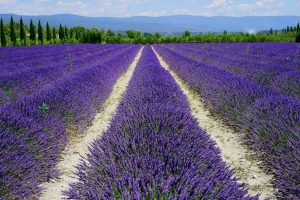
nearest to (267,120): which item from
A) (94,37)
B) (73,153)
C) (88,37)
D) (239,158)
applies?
(239,158)

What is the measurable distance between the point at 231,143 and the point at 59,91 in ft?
10.7

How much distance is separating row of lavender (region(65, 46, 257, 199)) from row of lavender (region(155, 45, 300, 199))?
102cm

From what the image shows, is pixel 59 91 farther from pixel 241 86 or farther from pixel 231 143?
pixel 241 86

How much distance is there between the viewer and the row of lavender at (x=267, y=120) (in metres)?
3.65

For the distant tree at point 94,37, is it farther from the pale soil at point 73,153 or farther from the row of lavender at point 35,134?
the row of lavender at point 35,134

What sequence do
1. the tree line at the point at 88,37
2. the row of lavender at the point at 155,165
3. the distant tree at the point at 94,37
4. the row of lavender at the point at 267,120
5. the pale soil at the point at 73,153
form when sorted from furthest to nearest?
the distant tree at the point at 94,37, the tree line at the point at 88,37, the pale soil at the point at 73,153, the row of lavender at the point at 267,120, the row of lavender at the point at 155,165

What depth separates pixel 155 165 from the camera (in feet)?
7.87

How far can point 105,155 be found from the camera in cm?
277

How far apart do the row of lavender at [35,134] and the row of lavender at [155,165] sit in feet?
2.45

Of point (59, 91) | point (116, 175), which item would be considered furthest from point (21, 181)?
point (59, 91)

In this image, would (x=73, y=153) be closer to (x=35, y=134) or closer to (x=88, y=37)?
(x=35, y=134)

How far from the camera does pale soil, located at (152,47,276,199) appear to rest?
13.0 feet

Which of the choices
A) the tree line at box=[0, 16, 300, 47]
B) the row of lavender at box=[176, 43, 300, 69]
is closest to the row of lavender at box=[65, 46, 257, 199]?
the row of lavender at box=[176, 43, 300, 69]

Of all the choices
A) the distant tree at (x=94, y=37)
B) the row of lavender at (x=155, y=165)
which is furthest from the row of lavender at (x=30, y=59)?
the distant tree at (x=94, y=37)
